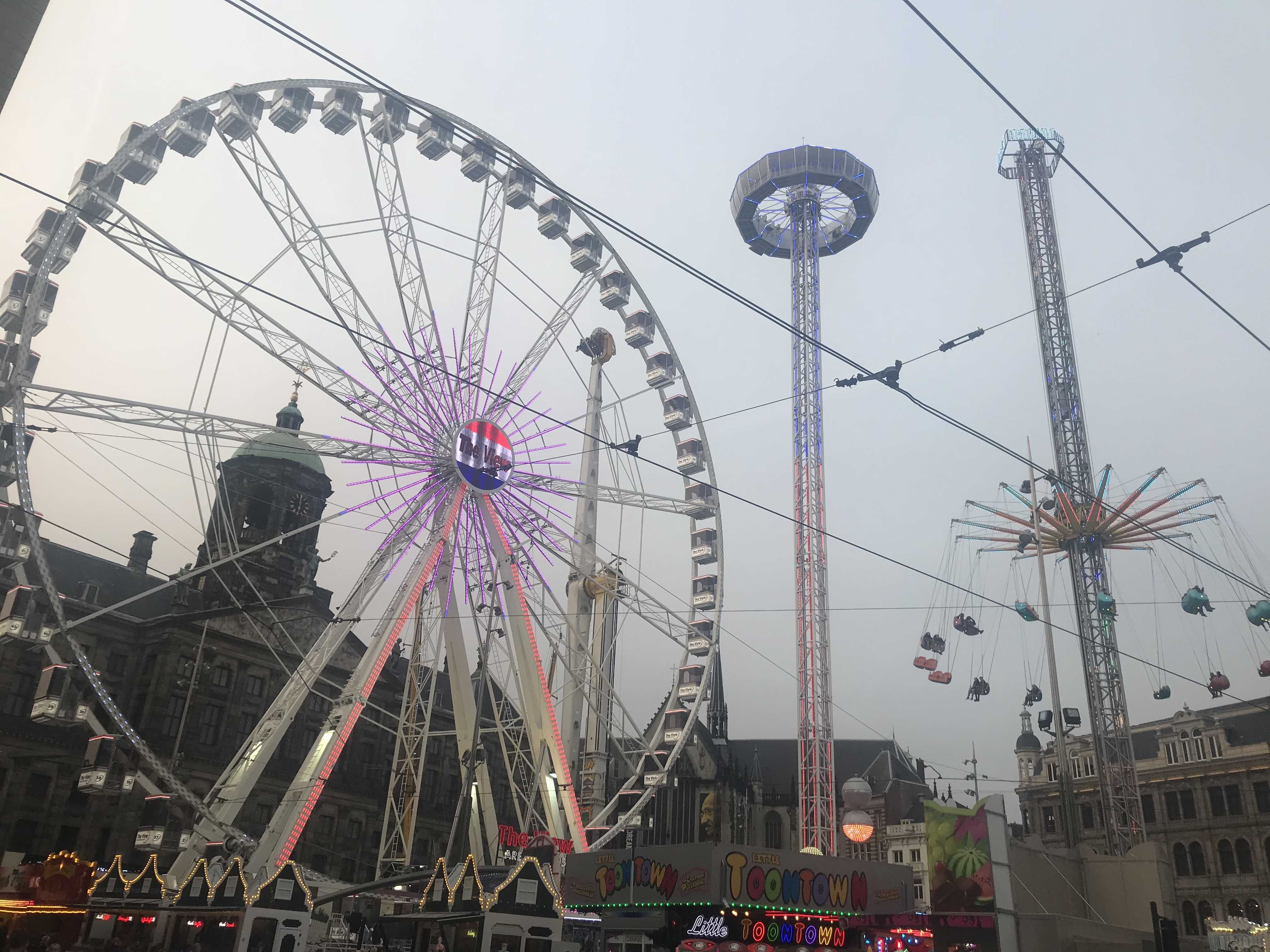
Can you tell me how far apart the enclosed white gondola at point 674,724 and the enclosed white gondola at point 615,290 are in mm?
12682

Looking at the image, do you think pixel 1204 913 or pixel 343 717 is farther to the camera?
pixel 1204 913

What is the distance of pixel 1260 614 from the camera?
31969 mm

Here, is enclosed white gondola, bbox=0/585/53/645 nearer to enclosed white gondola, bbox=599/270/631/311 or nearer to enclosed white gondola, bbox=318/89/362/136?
enclosed white gondola, bbox=318/89/362/136

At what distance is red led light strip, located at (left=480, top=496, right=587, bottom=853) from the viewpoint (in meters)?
26.2

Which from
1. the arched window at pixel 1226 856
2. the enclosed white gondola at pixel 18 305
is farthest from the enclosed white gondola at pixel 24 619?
the arched window at pixel 1226 856

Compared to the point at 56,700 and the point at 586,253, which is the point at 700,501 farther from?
the point at 56,700

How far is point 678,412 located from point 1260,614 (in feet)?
64.9

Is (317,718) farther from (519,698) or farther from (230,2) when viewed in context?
(230,2)

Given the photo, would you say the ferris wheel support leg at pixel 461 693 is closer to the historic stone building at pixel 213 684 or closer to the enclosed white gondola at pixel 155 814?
the historic stone building at pixel 213 684

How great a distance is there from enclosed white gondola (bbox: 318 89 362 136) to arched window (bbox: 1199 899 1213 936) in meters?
57.4

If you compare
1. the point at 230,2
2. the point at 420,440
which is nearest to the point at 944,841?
the point at 420,440

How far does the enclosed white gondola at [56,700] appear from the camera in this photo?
22047mm

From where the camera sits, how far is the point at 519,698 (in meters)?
27.7

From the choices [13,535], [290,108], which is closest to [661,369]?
[290,108]
